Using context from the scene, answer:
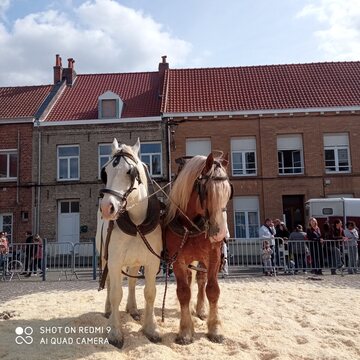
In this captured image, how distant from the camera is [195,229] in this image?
462 centimetres

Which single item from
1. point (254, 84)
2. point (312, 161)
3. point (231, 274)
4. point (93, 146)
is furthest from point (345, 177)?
point (93, 146)

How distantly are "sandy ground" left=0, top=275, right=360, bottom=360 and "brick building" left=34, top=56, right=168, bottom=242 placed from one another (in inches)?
528

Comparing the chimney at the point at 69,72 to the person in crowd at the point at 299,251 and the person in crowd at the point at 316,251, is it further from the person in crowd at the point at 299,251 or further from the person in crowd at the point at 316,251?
the person in crowd at the point at 316,251

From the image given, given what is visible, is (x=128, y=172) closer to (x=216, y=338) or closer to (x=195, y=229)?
(x=195, y=229)

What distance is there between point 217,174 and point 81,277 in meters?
9.32

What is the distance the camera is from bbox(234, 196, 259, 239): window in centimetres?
2034

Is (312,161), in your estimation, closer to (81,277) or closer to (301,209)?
(301,209)

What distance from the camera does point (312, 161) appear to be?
20719 millimetres

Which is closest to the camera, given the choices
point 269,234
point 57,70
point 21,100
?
point 269,234

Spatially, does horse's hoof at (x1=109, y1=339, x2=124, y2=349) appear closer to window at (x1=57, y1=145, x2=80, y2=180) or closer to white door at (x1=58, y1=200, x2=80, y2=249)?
white door at (x1=58, y1=200, x2=80, y2=249)

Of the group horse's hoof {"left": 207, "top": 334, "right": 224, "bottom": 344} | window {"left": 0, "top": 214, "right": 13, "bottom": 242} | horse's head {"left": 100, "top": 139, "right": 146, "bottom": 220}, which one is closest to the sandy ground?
horse's hoof {"left": 207, "top": 334, "right": 224, "bottom": 344}

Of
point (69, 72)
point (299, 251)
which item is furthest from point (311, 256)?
point (69, 72)

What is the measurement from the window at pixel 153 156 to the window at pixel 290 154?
244 inches

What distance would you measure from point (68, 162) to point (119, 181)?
17.9 meters
